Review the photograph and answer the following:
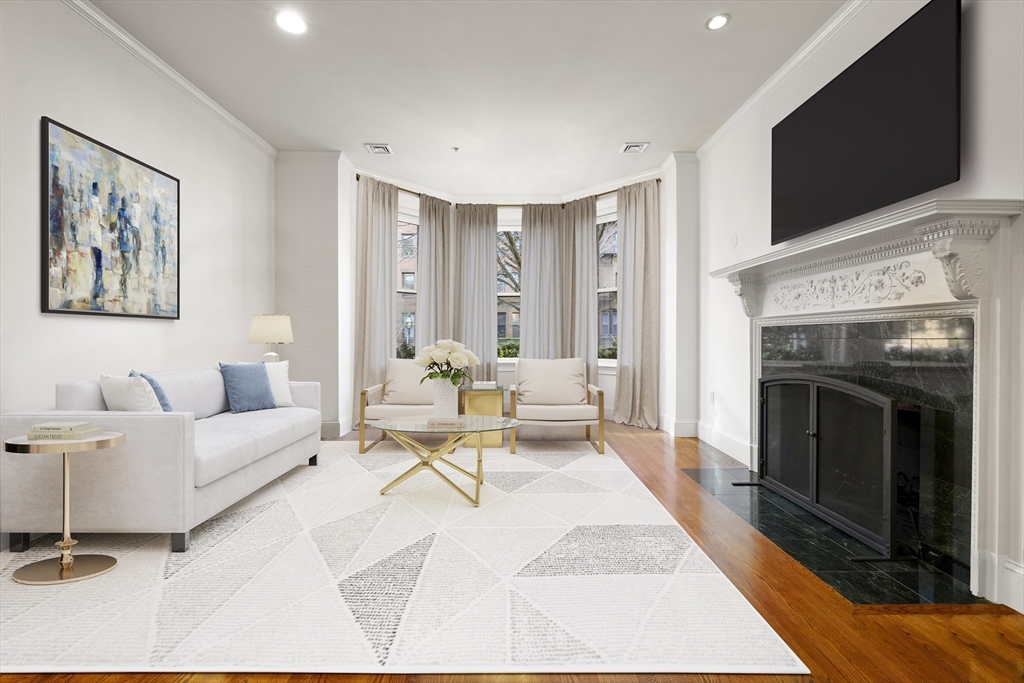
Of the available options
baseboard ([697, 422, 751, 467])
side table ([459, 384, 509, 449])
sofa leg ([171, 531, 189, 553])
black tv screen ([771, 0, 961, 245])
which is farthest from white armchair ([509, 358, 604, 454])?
sofa leg ([171, 531, 189, 553])

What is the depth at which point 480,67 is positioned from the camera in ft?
12.0

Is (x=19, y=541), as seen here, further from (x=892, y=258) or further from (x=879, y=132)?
(x=879, y=132)

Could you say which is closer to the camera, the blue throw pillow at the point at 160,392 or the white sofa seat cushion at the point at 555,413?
the blue throw pillow at the point at 160,392

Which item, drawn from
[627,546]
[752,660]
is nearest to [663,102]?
[627,546]

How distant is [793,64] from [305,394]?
441 centimetres

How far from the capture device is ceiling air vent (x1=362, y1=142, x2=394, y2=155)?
509 centimetres

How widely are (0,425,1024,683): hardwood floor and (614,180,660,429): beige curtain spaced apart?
3396mm

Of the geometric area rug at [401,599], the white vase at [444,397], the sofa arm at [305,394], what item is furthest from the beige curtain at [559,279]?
the geometric area rug at [401,599]

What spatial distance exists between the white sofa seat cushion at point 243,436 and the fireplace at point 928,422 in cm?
333

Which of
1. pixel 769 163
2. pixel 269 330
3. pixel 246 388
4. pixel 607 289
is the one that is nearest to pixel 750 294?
pixel 769 163

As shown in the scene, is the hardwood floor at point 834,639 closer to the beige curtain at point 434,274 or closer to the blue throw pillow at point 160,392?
the blue throw pillow at point 160,392

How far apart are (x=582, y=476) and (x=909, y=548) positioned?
1976 mm

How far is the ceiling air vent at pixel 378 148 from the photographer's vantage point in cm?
509

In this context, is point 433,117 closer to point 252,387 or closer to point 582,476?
point 252,387
